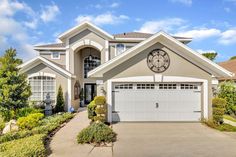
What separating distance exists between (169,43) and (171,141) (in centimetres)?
664

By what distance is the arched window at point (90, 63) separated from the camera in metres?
23.8

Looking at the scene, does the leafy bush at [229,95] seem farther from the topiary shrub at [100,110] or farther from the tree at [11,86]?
the tree at [11,86]

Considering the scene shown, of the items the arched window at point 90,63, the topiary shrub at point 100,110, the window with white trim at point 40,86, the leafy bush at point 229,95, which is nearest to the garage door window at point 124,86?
the topiary shrub at point 100,110

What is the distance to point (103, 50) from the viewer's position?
21391 millimetres

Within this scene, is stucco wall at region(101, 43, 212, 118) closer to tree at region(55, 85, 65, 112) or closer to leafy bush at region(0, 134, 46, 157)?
tree at region(55, 85, 65, 112)

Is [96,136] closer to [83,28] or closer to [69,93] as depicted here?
[69,93]

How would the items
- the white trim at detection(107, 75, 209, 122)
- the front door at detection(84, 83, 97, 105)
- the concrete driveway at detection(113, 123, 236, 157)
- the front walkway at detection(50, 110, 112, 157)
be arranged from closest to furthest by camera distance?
the front walkway at detection(50, 110, 112, 157), the concrete driveway at detection(113, 123, 236, 157), the white trim at detection(107, 75, 209, 122), the front door at detection(84, 83, 97, 105)

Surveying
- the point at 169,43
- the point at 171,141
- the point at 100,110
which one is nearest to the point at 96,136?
the point at 171,141

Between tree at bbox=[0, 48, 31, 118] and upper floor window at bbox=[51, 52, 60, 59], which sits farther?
upper floor window at bbox=[51, 52, 60, 59]

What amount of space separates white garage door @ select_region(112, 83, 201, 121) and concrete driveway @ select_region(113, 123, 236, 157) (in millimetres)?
1010

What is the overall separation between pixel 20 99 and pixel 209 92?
12.7 metres

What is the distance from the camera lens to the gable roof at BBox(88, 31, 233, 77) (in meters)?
13.6

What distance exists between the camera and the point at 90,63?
2403 cm

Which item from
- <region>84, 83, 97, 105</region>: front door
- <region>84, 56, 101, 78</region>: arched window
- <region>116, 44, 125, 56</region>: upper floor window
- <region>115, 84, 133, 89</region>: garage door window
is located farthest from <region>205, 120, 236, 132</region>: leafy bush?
<region>84, 56, 101, 78</region>: arched window
